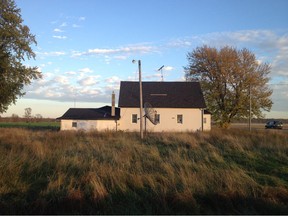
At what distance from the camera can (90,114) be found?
48062 millimetres

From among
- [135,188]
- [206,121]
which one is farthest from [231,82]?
[135,188]

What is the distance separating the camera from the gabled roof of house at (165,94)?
45.8 meters

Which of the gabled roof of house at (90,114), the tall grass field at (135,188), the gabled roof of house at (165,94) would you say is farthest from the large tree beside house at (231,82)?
the tall grass field at (135,188)

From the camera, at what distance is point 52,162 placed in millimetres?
10789

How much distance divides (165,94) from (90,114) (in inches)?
428

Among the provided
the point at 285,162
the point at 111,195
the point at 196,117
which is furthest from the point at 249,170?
the point at 196,117

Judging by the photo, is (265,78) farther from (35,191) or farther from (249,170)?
(35,191)

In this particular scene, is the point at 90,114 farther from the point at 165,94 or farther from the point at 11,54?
the point at 11,54

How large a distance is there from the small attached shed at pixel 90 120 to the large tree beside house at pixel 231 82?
45.9 ft

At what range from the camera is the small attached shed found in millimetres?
45312

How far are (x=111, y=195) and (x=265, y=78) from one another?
45973mm

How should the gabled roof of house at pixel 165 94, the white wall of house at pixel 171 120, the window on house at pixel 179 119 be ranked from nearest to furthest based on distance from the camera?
1. the white wall of house at pixel 171 120
2. the window on house at pixel 179 119
3. the gabled roof of house at pixel 165 94

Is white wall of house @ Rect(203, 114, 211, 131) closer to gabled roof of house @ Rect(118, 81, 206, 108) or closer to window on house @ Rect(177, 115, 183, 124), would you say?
gabled roof of house @ Rect(118, 81, 206, 108)

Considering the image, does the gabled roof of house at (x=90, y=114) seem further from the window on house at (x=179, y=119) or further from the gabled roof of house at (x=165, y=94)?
the window on house at (x=179, y=119)
